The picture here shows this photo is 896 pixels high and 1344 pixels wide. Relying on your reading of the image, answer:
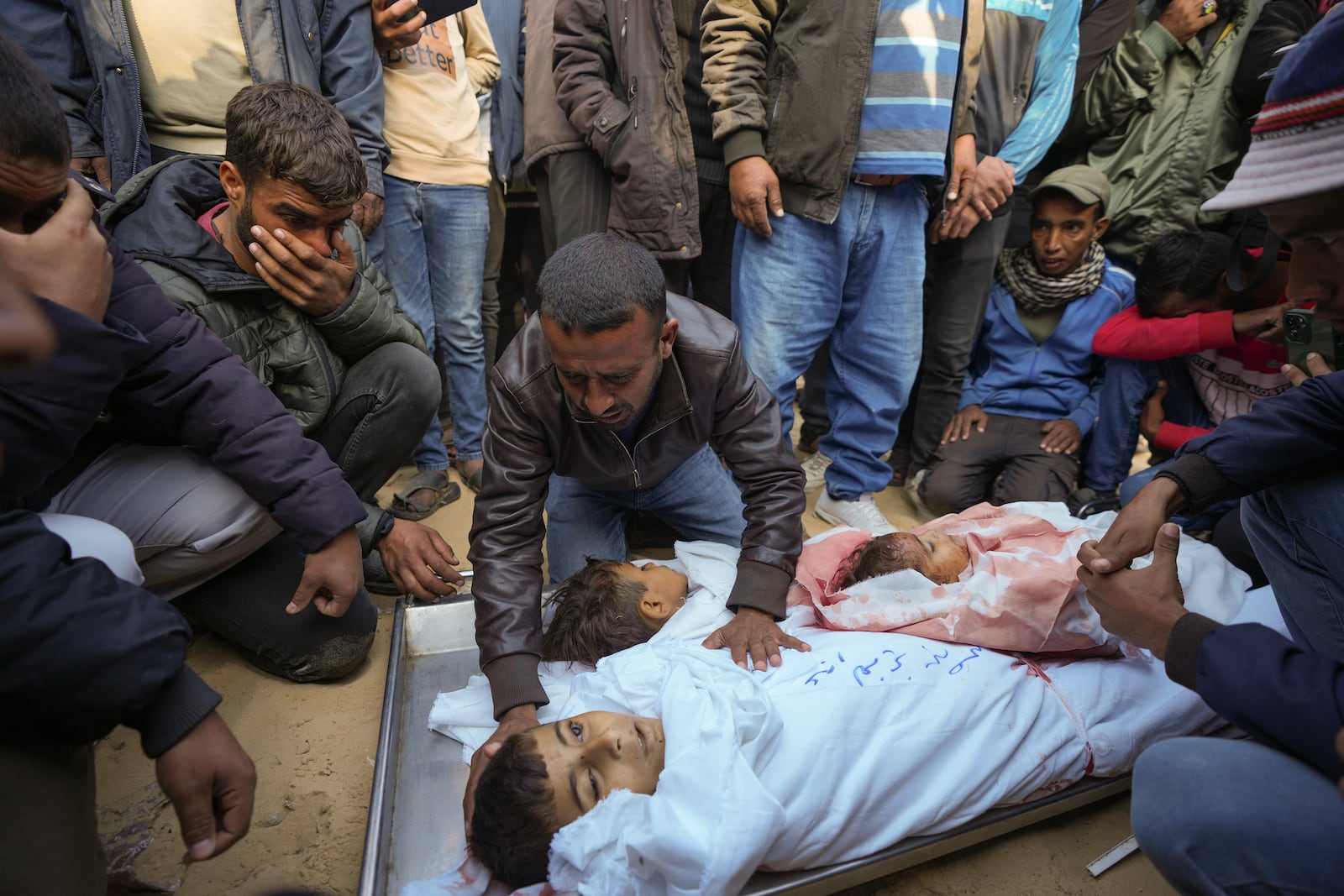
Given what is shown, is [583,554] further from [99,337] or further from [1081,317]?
[1081,317]

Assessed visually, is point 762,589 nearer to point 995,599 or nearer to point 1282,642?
point 995,599

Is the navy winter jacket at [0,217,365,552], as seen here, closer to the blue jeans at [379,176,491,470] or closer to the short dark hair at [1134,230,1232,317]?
the blue jeans at [379,176,491,470]

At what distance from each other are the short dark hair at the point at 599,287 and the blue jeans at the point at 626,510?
79cm

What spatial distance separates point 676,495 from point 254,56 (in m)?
1.90

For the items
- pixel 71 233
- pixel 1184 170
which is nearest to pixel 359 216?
pixel 71 233

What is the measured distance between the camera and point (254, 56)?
7.58 feet

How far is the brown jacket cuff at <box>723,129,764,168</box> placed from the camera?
100 inches

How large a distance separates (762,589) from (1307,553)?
1084mm

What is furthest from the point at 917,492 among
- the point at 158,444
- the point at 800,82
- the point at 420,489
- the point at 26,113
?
the point at 26,113

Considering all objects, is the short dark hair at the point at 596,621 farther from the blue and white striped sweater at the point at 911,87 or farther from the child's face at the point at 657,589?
the blue and white striped sweater at the point at 911,87

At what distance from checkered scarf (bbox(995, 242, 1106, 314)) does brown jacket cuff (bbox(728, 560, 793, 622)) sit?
2.01 meters

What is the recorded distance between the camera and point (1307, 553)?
141cm

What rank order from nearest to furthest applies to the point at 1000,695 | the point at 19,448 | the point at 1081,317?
the point at 19,448, the point at 1000,695, the point at 1081,317

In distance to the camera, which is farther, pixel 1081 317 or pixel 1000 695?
pixel 1081 317
